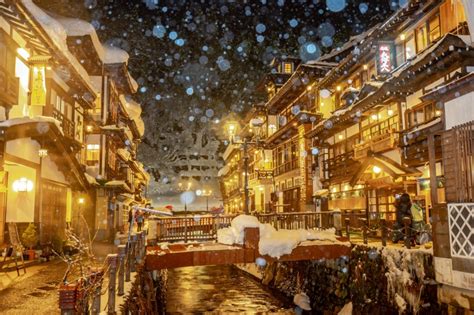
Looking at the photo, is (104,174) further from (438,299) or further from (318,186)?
(438,299)

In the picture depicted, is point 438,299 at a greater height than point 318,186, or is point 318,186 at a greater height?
point 318,186

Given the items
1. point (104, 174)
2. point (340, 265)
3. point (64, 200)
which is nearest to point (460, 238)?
point (340, 265)

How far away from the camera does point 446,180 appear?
491 inches

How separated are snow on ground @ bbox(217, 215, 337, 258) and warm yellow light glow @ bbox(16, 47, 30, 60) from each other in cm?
1171

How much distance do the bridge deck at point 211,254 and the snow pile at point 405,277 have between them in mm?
3512

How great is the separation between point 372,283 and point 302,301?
4.75 meters

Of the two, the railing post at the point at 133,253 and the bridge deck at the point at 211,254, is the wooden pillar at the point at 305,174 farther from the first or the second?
the railing post at the point at 133,253

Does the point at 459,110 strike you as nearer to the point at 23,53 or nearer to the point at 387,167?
the point at 387,167

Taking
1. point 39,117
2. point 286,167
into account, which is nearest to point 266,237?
point 39,117

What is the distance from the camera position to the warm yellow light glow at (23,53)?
1650cm

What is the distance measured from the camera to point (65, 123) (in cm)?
2253

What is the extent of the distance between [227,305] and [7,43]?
15.5 metres

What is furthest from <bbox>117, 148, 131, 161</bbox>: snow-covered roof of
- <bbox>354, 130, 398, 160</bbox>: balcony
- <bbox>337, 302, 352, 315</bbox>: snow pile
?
<bbox>337, 302, 352, 315</bbox>: snow pile

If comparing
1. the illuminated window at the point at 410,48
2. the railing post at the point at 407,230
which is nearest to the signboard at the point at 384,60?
the illuminated window at the point at 410,48
